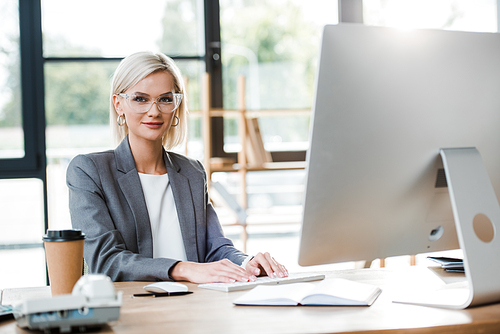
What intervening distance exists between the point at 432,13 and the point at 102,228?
2.68 m

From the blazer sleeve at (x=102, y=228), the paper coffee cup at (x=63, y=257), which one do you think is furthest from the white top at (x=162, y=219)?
the paper coffee cup at (x=63, y=257)

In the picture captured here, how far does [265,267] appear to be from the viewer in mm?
1328

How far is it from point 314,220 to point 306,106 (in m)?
2.94

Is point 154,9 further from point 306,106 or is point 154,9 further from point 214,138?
point 306,106

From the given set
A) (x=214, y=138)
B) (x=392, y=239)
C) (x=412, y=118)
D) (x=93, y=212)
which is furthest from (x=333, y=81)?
(x=214, y=138)

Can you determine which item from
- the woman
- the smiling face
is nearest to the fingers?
the woman

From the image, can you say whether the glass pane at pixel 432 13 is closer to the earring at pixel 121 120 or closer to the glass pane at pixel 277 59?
the glass pane at pixel 277 59

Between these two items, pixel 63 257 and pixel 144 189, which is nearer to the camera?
pixel 63 257

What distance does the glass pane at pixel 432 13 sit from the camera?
9.34ft

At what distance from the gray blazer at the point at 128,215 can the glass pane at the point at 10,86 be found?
1933 mm

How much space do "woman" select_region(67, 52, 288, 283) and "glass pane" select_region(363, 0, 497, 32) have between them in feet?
5.56

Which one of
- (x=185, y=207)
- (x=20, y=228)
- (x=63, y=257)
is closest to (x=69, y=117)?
(x=20, y=228)

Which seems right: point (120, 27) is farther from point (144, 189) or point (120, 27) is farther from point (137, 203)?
point (137, 203)

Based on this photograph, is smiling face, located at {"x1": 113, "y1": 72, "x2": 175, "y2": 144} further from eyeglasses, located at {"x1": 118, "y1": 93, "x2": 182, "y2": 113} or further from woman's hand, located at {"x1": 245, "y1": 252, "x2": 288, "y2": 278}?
woman's hand, located at {"x1": 245, "y1": 252, "x2": 288, "y2": 278}
